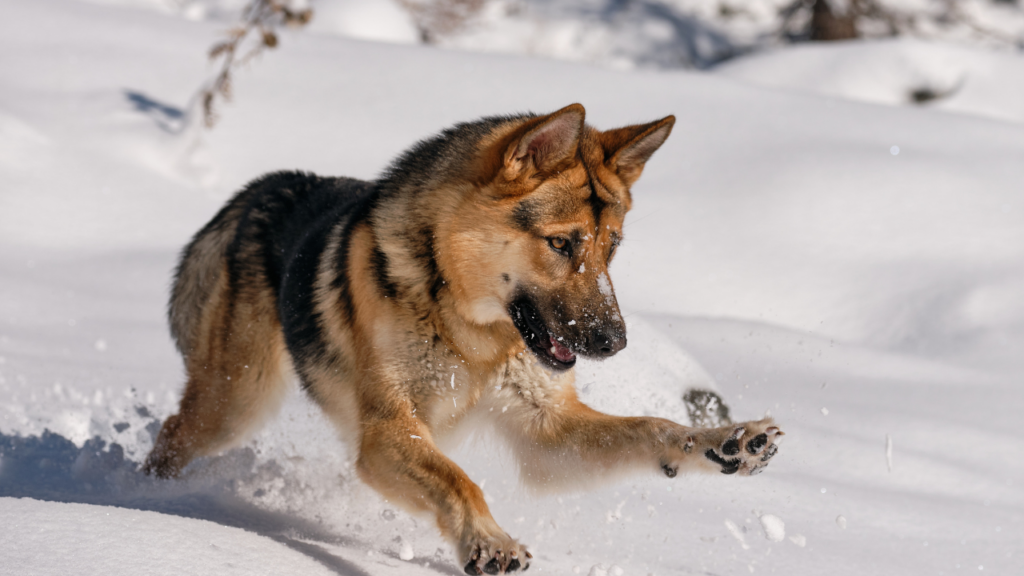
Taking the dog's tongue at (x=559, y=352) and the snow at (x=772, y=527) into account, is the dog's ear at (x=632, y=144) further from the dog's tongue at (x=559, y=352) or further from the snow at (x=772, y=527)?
the snow at (x=772, y=527)

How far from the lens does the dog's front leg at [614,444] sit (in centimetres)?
272

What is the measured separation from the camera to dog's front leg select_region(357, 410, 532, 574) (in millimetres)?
2346

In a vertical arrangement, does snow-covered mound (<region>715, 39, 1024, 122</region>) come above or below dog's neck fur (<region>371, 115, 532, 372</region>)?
below

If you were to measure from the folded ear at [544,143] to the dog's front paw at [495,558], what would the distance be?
1.23 metres

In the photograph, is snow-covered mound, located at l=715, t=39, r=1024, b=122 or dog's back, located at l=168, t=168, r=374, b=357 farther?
snow-covered mound, located at l=715, t=39, r=1024, b=122

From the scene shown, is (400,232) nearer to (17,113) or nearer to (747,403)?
(747,403)

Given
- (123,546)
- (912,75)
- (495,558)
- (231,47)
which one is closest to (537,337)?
(495,558)

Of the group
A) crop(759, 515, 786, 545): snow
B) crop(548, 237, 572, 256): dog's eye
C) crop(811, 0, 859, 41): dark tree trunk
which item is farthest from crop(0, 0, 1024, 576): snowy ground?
crop(811, 0, 859, 41): dark tree trunk

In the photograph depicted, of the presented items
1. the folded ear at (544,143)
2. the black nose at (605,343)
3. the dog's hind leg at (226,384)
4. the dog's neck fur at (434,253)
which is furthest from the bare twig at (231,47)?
the black nose at (605,343)

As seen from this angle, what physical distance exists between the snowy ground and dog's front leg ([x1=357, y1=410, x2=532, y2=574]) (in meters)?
0.30

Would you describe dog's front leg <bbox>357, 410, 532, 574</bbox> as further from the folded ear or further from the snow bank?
the folded ear

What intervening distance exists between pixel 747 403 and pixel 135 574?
3768 millimetres

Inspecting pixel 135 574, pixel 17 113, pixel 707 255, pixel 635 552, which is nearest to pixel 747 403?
pixel 635 552

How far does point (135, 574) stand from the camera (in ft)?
6.93
